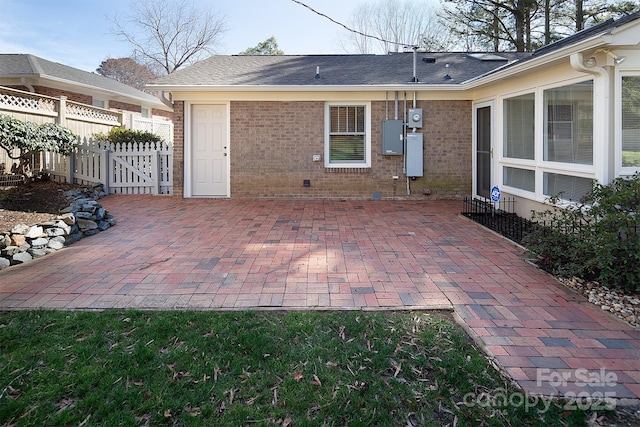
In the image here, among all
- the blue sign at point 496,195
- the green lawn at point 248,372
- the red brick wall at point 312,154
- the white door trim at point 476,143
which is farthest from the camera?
the red brick wall at point 312,154

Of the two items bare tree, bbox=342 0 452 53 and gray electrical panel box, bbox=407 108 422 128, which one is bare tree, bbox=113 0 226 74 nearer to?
bare tree, bbox=342 0 452 53

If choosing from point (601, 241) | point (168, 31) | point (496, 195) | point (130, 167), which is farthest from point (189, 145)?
point (168, 31)

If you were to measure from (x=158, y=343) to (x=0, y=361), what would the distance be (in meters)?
1.00

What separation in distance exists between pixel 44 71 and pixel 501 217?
1503cm

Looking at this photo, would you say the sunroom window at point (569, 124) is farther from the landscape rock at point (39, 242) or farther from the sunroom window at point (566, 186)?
the landscape rock at point (39, 242)

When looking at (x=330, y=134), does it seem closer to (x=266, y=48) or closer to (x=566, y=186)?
(x=566, y=186)

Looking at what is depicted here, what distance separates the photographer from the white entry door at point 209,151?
33.9 feet

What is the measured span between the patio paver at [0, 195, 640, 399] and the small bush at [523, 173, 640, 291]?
298mm

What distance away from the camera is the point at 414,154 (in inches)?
395

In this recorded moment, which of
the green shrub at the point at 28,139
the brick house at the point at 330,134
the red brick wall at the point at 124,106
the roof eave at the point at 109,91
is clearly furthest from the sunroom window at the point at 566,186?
the red brick wall at the point at 124,106

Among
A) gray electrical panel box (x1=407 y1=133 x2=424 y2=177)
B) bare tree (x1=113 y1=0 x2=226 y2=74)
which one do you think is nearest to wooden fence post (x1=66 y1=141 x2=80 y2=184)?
gray electrical panel box (x1=407 y1=133 x2=424 y2=177)

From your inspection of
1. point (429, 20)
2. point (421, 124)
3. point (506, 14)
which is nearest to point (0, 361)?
point (421, 124)

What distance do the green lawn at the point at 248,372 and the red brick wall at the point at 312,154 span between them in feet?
22.6

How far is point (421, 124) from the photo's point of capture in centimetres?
1009
